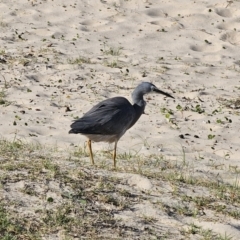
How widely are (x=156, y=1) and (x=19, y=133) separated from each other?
514cm

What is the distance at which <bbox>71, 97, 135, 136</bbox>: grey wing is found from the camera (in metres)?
6.15

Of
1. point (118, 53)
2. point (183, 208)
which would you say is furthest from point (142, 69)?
point (183, 208)

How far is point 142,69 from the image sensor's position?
9391 mm

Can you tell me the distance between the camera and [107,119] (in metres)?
6.30

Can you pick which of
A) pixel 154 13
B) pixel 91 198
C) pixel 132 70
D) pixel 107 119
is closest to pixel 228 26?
pixel 154 13

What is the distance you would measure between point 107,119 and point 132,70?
3.10 m

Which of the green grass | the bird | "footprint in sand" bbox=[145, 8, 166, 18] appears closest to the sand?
"footprint in sand" bbox=[145, 8, 166, 18]

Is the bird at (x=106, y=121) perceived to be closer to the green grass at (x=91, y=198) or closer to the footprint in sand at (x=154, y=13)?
the green grass at (x=91, y=198)

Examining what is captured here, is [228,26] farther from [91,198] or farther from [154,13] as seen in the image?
[91,198]

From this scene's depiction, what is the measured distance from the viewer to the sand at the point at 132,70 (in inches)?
293

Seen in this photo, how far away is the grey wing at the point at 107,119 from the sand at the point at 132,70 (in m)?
0.58

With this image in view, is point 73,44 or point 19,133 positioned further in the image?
point 73,44

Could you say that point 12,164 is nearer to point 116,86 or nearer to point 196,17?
point 116,86

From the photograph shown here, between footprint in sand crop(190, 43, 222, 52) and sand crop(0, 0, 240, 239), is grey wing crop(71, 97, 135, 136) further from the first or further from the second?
footprint in sand crop(190, 43, 222, 52)
